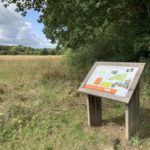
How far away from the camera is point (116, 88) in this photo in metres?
4.85

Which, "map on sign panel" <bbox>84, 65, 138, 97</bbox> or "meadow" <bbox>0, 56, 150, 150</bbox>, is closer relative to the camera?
"map on sign panel" <bbox>84, 65, 138, 97</bbox>

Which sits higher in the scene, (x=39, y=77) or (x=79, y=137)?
(x=79, y=137)

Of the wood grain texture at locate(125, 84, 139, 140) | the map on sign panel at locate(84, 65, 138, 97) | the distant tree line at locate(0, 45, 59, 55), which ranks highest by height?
the map on sign panel at locate(84, 65, 138, 97)

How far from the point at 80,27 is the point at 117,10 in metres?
1.81

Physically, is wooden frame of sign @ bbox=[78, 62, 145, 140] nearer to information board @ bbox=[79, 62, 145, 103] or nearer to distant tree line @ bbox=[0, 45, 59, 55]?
information board @ bbox=[79, 62, 145, 103]

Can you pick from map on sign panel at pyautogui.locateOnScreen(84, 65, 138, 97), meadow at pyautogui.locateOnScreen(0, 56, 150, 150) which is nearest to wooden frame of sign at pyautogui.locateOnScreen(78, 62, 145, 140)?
map on sign panel at pyautogui.locateOnScreen(84, 65, 138, 97)

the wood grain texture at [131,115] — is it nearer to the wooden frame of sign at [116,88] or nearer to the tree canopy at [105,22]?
the wooden frame of sign at [116,88]

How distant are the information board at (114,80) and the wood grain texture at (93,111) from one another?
1.13 ft

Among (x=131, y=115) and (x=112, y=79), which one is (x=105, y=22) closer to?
(x=112, y=79)

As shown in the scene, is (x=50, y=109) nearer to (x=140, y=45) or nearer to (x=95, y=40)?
(x=140, y=45)

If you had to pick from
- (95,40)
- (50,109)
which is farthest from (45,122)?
(95,40)

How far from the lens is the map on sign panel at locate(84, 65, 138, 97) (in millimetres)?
4766

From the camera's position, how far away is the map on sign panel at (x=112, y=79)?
15.6ft

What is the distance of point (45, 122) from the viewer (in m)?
5.77
